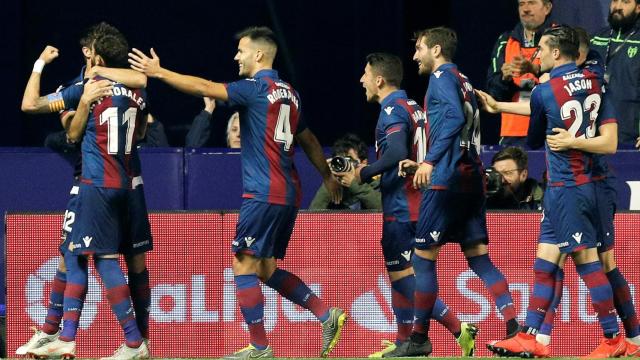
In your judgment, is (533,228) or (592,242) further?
(533,228)

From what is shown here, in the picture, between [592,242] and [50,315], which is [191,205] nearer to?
[50,315]

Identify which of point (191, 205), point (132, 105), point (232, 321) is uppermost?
point (132, 105)

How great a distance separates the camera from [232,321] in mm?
13320

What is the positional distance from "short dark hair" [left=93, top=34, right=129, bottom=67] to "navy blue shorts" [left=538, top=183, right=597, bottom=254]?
2.92 meters

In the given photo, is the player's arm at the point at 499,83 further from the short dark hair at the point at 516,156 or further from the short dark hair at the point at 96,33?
the short dark hair at the point at 96,33

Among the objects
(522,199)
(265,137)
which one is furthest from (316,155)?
(522,199)

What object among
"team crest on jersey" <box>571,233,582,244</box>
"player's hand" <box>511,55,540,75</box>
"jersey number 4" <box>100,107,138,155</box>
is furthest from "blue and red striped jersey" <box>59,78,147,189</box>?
"team crest on jersey" <box>571,233,582,244</box>

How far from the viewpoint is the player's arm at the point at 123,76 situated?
1141cm

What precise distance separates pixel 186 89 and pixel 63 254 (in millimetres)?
1631

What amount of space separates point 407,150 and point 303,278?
1.86m

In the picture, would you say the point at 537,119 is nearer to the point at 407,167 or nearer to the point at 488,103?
the point at 488,103

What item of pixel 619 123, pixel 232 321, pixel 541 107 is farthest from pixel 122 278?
pixel 619 123

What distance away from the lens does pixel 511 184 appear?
1321 cm

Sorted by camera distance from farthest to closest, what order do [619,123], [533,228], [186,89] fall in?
1. [619,123]
2. [533,228]
3. [186,89]
